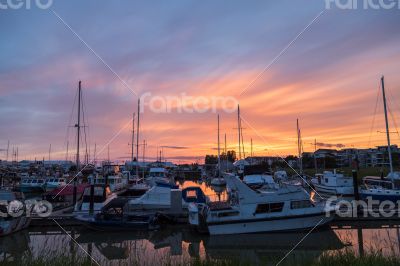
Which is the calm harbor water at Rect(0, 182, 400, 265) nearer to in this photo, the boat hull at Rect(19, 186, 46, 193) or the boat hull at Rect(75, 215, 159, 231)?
the boat hull at Rect(75, 215, 159, 231)

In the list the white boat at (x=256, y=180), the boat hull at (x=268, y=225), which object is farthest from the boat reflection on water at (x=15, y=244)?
the white boat at (x=256, y=180)

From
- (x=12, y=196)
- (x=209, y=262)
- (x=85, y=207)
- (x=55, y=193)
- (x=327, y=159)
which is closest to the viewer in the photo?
(x=209, y=262)

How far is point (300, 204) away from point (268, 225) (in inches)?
98.4

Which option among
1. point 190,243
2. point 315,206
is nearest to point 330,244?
point 315,206

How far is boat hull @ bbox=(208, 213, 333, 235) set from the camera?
23.2 metres

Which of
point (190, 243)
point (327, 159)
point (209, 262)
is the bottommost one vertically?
point (190, 243)

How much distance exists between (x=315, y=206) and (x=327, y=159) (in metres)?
131

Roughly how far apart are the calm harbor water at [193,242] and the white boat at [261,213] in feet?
1.98

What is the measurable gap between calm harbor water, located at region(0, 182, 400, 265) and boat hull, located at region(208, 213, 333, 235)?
0.45 meters

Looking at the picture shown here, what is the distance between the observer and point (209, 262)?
10367 mm

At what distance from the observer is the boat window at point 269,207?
23562 millimetres

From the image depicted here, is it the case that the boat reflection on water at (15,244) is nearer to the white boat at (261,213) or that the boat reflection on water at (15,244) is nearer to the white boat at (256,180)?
the white boat at (261,213)

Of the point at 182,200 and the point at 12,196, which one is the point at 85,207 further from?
the point at 182,200

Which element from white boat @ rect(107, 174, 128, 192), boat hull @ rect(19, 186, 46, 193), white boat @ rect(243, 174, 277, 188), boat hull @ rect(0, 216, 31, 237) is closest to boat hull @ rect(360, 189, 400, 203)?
white boat @ rect(243, 174, 277, 188)
